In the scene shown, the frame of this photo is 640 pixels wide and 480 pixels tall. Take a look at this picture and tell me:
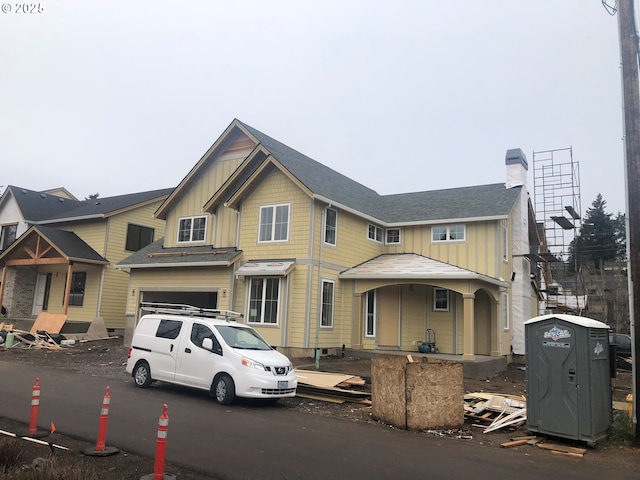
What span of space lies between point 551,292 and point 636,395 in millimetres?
19958

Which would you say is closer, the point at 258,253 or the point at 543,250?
the point at 258,253

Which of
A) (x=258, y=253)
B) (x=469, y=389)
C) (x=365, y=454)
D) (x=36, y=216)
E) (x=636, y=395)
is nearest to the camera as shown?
(x=365, y=454)

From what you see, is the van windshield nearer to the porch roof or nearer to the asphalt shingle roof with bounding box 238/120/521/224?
the asphalt shingle roof with bounding box 238/120/521/224

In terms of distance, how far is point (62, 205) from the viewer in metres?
33.8

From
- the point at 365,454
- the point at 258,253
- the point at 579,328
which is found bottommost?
the point at 365,454

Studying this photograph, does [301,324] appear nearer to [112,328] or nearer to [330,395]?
[330,395]

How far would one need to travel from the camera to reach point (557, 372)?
830cm

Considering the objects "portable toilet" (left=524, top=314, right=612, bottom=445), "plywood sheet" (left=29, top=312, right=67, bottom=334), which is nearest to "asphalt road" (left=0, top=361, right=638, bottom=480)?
"portable toilet" (left=524, top=314, right=612, bottom=445)

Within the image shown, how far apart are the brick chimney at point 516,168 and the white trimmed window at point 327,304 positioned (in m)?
10.0

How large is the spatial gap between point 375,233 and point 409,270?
380cm

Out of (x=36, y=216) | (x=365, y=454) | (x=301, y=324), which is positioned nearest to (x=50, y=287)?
(x=36, y=216)

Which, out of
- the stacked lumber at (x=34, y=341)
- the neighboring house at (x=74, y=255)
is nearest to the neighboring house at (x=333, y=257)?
the stacked lumber at (x=34, y=341)

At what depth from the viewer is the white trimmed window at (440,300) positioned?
20391 millimetres

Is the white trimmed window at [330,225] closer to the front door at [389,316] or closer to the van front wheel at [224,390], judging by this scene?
the front door at [389,316]
